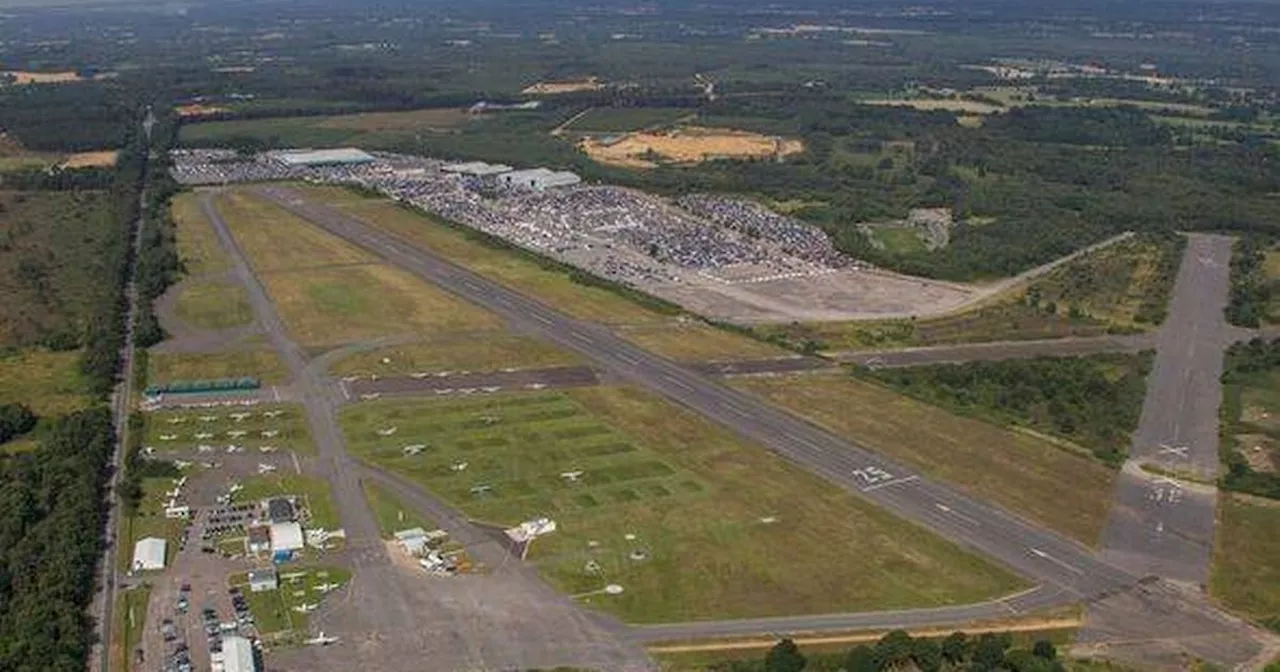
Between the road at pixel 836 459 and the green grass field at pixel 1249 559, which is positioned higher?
the road at pixel 836 459

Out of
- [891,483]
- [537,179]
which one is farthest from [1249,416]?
[537,179]

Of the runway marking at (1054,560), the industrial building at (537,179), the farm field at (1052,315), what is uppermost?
the industrial building at (537,179)

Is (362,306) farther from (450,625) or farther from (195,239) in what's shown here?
(450,625)

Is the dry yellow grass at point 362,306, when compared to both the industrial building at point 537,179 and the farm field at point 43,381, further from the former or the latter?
the industrial building at point 537,179

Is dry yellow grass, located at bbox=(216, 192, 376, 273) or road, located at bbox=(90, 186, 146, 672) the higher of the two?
dry yellow grass, located at bbox=(216, 192, 376, 273)

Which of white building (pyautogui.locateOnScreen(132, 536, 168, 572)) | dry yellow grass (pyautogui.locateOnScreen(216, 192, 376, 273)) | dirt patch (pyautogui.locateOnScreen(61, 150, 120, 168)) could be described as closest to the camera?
white building (pyautogui.locateOnScreen(132, 536, 168, 572))

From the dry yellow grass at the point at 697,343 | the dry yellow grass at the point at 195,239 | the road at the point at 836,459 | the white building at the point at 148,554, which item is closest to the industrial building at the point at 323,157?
the dry yellow grass at the point at 195,239

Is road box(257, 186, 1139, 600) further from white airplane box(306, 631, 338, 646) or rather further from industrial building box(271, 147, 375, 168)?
industrial building box(271, 147, 375, 168)

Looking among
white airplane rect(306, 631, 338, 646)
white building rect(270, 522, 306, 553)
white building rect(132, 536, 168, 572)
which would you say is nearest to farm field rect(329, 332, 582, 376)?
white building rect(270, 522, 306, 553)
